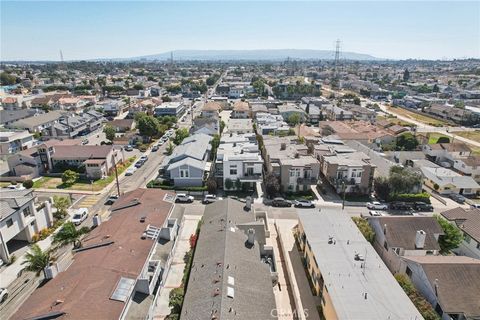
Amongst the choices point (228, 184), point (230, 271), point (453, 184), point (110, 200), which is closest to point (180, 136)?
point (228, 184)

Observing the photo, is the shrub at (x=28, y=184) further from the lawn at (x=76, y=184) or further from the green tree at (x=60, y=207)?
the green tree at (x=60, y=207)

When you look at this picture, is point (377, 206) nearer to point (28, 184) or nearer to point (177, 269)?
point (177, 269)

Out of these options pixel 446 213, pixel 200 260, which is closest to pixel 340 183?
pixel 446 213

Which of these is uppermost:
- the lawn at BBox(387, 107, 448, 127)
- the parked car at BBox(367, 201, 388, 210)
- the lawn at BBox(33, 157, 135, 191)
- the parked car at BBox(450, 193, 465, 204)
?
the lawn at BBox(387, 107, 448, 127)

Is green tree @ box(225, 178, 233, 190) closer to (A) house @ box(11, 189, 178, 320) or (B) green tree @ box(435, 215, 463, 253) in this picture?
(A) house @ box(11, 189, 178, 320)

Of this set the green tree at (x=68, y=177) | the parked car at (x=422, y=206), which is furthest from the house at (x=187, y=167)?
the parked car at (x=422, y=206)

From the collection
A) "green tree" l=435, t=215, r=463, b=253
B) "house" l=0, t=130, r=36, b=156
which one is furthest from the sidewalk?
"house" l=0, t=130, r=36, b=156
